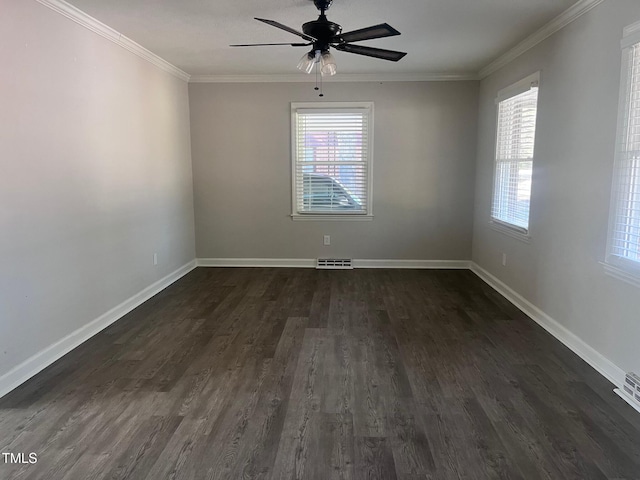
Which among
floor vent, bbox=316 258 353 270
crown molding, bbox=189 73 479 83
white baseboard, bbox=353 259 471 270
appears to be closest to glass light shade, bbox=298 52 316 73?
crown molding, bbox=189 73 479 83

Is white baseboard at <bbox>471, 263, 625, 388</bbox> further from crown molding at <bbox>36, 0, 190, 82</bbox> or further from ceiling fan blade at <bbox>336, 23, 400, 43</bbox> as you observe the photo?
crown molding at <bbox>36, 0, 190, 82</bbox>

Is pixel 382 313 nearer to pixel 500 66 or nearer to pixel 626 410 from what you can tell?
pixel 626 410

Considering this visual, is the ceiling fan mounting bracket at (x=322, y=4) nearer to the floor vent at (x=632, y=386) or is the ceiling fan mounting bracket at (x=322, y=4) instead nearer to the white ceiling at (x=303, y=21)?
the white ceiling at (x=303, y=21)

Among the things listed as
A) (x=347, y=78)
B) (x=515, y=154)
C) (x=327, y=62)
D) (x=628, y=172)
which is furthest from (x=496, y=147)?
(x=327, y=62)

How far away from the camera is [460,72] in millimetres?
5457

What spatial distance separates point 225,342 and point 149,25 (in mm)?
2706

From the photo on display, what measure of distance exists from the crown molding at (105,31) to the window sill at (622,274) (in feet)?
13.7

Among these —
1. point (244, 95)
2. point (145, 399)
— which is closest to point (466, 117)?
point (244, 95)

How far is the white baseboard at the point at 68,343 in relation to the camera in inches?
106

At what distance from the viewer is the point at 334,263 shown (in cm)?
596

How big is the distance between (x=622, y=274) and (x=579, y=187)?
0.80m

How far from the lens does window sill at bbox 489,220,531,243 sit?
13.6 feet

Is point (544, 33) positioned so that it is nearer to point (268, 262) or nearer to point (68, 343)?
point (268, 262)

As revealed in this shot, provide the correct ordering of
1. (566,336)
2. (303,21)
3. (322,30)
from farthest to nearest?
(303,21)
(566,336)
(322,30)
